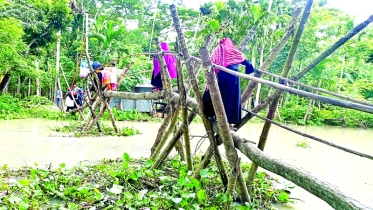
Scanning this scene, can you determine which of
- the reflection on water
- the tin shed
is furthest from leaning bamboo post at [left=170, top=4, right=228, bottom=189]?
the tin shed

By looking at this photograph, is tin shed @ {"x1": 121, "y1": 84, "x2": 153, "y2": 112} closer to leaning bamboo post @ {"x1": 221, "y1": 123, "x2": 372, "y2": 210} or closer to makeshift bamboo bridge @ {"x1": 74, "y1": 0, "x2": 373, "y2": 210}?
makeshift bamboo bridge @ {"x1": 74, "y1": 0, "x2": 373, "y2": 210}

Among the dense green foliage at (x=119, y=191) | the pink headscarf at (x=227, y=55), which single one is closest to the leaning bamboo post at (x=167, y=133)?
the dense green foliage at (x=119, y=191)

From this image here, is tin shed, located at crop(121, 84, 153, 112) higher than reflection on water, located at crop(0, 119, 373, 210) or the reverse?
the reverse

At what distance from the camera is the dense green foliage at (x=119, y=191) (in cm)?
334

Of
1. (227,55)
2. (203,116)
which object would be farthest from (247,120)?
(227,55)

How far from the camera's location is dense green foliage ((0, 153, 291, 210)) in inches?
131

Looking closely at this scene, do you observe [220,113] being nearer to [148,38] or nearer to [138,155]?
[138,155]

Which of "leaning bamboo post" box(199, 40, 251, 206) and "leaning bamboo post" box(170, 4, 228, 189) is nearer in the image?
"leaning bamboo post" box(199, 40, 251, 206)

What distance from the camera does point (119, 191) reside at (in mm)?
3447

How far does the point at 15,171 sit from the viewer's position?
4707 millimetres

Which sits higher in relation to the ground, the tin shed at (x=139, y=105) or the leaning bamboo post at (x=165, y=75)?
the leaning bamboo post at (x=165, y=75)

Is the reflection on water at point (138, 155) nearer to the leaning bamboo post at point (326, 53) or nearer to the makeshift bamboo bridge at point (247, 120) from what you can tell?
the makeshift bamboo bridge at point (247, 120)

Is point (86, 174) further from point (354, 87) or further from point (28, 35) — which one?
point (354, 87)

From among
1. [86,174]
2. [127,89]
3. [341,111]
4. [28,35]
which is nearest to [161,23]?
[127,89]
